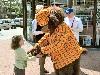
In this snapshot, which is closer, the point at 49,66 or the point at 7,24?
the point at 49,66

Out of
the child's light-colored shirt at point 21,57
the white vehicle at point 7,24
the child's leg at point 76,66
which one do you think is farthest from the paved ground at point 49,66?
the white vehicle at point 7,24

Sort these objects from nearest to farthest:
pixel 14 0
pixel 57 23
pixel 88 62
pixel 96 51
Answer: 1. pixel 57 23
2. pixel 88 62
3. pixel 96 51
4. pixel 14 0

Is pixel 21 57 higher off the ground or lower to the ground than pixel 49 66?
higher

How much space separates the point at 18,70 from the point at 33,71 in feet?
8.12

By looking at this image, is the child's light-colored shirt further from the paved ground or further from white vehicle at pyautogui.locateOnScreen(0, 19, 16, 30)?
white vehicle at pyautogui.locateOnScreen(0, 19, 16, 30)

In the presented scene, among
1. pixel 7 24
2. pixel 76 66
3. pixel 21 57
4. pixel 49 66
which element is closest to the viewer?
pixel 76 66

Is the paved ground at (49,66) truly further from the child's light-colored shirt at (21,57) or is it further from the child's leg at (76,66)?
the child's leg at (76,66)

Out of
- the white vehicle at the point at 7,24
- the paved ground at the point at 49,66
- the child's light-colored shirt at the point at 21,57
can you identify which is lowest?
the white vehicle at the point at 7,24

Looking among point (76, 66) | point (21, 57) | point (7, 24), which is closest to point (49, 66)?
point (21, 57)

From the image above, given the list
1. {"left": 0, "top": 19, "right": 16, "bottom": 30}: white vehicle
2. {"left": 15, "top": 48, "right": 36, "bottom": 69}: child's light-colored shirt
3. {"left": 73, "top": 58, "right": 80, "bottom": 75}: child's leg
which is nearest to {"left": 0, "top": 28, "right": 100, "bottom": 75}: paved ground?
{"left": 15, "top": 48, "right": 36, "bottom": 69}: child's light-colored shirt

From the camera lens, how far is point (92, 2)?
15883 mm

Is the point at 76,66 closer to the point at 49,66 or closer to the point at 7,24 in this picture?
the point at 49,66

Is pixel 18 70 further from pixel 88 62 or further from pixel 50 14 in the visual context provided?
pixel 88 62

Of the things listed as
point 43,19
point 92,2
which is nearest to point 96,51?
point 92,2
